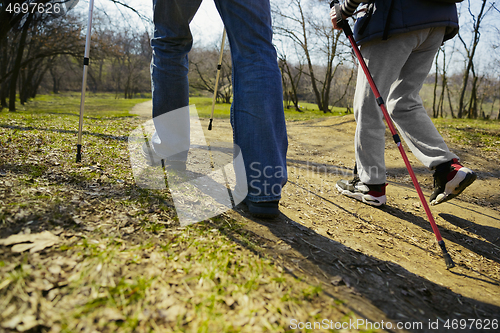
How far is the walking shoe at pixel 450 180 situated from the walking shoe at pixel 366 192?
415 millimetres

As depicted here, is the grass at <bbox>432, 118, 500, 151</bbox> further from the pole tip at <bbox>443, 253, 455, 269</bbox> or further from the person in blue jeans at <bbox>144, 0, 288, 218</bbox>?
the person in blue jeans at <bbox>144, 0, 288, 218</bbox>

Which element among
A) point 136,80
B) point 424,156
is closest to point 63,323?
point 424,156

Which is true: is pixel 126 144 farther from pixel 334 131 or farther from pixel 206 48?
pixel 206 48

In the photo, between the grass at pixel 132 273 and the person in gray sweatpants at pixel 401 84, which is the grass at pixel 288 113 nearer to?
the person in gray sweatpants at pixel 401 84

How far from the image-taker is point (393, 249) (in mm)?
1959

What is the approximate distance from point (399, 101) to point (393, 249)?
1.40 meters

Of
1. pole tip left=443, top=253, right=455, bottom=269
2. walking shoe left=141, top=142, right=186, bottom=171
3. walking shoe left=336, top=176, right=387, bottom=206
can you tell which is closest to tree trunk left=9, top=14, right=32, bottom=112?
walking shoe left=141, top=142, right=186, bottom=171

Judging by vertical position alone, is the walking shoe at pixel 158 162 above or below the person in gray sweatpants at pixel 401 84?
below

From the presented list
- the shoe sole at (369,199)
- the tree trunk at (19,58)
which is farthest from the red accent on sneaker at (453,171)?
the tree trunk at (19,58)

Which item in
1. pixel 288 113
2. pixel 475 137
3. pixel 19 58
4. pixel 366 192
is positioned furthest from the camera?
pixel 288 113

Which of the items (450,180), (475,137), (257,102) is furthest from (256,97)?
(475,137)

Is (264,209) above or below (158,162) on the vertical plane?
below

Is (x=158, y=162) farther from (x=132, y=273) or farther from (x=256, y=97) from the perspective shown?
(x=132, y=273)

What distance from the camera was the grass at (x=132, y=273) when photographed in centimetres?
99
